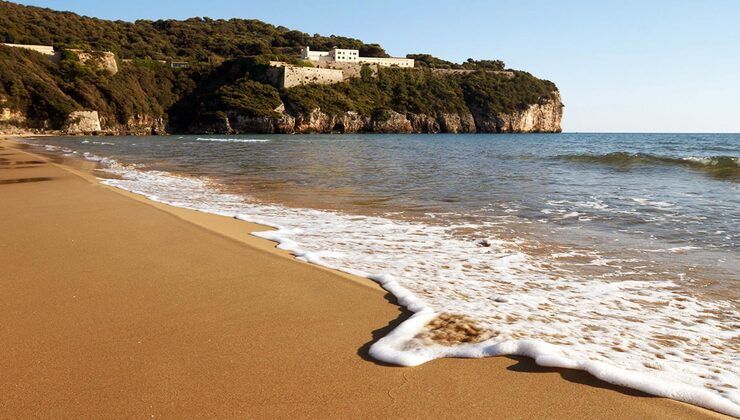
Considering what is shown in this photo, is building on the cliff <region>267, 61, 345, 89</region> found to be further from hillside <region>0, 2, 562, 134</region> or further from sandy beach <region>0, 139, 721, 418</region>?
sandy beach <region>0, 139, 721, 418</region>

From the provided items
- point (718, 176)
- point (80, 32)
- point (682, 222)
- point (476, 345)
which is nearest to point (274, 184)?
point (682, 222)

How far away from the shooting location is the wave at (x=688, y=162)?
1723 cm

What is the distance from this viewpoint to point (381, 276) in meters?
4.20

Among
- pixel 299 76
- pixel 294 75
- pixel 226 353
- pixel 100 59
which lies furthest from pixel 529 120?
pixel 226 353

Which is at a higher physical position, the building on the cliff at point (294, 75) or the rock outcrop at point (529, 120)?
the building on the cliff at point (294, 75)

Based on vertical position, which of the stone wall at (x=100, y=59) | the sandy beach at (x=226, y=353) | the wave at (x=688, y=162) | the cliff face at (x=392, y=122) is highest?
the stone wall at (x=100, y=59)

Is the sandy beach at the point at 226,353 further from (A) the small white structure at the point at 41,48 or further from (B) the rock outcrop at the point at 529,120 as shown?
(B) the rock outcrop at the point at 529,120

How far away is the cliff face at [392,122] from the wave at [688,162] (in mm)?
73159

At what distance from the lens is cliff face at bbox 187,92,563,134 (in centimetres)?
9125

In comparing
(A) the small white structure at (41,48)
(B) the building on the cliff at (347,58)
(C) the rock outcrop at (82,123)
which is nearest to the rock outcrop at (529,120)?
(B) the building on the cliff at (347,58)

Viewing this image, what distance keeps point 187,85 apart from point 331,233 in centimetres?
10254

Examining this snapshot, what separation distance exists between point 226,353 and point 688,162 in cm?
2260

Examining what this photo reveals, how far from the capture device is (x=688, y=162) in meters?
20.4

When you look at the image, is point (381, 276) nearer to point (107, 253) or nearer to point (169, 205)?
point (107, 253)
